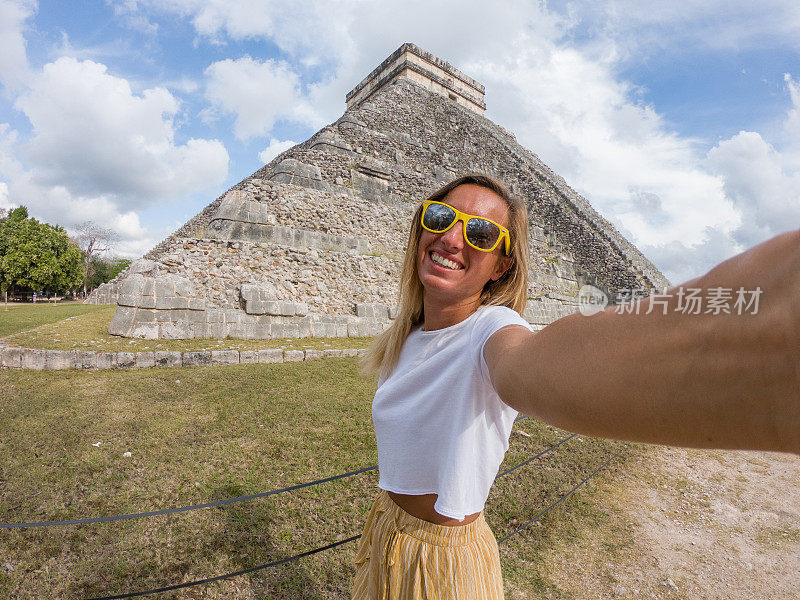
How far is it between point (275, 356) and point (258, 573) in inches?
212

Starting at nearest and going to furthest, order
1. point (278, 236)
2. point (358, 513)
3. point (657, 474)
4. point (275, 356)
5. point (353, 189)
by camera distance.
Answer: point (358, 513), point (657, 474), point (275, 356), point (278, 236), point (353, 189)

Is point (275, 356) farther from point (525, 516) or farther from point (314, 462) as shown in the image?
point (525, 516)

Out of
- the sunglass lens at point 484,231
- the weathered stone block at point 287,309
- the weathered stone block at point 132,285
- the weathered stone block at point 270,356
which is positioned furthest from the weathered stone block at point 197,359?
the sunglass lens at point 484,231

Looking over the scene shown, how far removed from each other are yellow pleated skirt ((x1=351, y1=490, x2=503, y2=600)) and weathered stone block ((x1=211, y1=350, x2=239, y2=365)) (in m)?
7.10

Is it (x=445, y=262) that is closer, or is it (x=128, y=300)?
(x=445, y=262)

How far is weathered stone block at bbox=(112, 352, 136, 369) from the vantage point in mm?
6895

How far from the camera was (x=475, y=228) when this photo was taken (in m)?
1.18

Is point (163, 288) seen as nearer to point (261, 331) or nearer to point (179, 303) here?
point (179, 303)

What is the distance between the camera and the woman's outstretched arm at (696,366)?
352 mm

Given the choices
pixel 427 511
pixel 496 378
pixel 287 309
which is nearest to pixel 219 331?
pixel 287 309

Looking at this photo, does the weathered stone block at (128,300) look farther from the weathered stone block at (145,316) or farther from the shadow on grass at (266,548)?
the shadow on grass at (266,548)

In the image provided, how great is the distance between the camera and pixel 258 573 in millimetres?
3023

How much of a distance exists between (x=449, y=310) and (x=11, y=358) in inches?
338

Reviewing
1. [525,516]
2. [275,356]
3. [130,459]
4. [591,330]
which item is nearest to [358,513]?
[525,516]
